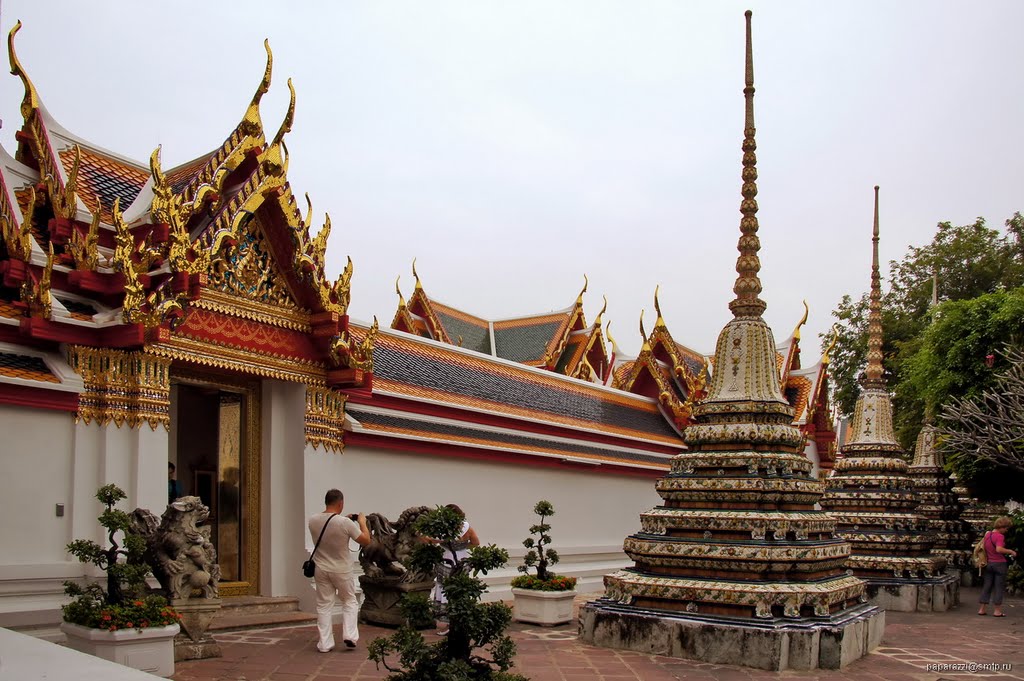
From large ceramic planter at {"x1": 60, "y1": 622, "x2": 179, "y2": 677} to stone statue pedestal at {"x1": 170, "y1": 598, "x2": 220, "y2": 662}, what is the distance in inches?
32.2

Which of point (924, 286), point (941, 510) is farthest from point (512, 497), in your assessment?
point (924, 286)

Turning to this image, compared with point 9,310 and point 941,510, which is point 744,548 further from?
point 941,510

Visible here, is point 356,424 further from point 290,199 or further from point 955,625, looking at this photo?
point 955,625

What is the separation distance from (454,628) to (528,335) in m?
22.5

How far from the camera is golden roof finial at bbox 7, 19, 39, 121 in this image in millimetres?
9305

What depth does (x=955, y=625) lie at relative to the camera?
1212cm

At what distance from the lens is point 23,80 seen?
9.65 m

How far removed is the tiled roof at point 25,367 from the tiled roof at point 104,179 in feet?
5.31

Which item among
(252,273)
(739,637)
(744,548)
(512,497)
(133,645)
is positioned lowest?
(739,637)

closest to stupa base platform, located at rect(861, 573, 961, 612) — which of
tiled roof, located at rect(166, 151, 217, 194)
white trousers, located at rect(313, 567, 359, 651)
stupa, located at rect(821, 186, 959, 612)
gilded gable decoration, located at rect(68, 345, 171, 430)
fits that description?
stupa, located at rect(821, 186, 959, 612)

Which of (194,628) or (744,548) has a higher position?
(744,548)

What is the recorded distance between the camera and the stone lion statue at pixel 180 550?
25.5 ft

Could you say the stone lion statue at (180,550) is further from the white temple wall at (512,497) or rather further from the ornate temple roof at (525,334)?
the ornate temple roof at (525,334)

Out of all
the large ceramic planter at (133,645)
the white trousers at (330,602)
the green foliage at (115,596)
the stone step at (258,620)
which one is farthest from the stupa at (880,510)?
the green foliage at (115,596)
